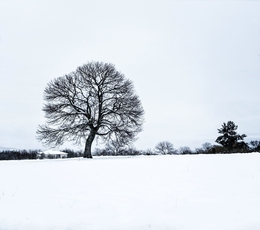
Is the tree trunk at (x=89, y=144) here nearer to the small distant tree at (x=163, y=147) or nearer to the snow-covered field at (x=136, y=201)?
the snow-covered field at (x=136, y=201)

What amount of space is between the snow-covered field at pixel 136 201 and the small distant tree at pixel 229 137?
44231mm

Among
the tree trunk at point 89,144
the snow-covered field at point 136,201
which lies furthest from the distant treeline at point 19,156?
the snow-covered field at point 136,201

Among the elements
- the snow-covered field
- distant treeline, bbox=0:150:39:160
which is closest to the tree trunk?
the snow-covered field

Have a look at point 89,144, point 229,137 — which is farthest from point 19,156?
point 229,137

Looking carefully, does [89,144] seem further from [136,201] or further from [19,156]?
[19,156]

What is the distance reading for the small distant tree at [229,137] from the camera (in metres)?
50.7

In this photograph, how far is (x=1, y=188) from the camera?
8266 mm

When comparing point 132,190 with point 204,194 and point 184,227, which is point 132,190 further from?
point 184,227

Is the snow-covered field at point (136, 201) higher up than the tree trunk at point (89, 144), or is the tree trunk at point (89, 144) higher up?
the tree trunk at point (89, 144)

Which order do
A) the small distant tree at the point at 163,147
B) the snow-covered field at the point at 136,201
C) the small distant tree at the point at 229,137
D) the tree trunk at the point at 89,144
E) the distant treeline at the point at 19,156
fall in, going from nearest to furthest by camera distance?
1. the snow-covered field at the point at 136,201
2. the tree trunk at the point at 89,144
3. the distant treeline at the point at 19,156
4. the small distant tree at the point at 229,137
5. the small distant tree at the point at 163,147

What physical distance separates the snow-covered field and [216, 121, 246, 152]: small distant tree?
145 ft

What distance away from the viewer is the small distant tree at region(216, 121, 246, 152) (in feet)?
166

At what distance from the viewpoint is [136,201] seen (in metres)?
6.41

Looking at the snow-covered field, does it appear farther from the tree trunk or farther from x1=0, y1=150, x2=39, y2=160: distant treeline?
x1=0, y1=150, x2=39, y2=160: distant treeline
